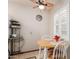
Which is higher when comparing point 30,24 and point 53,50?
point 30,24

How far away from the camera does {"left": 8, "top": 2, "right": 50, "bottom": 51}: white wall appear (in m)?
2.88

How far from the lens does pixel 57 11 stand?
8.45 feet

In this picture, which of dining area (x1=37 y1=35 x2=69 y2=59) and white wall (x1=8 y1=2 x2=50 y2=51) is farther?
white wall (x1=8 y1=2 x2=50 y2=51)

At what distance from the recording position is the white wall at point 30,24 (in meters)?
2.88

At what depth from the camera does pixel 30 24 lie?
3.10m

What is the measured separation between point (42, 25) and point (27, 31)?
0.50 metres

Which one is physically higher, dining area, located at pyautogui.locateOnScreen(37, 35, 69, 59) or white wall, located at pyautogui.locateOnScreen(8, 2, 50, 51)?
white wall, located at pyautogui.locateOnScreen(8, 2, 50, 51)

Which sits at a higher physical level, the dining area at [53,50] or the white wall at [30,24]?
the white wall at [30,24]

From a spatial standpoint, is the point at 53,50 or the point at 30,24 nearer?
the point at 53,50

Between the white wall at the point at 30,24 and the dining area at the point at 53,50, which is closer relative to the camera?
the dining area at the point at 53,50
